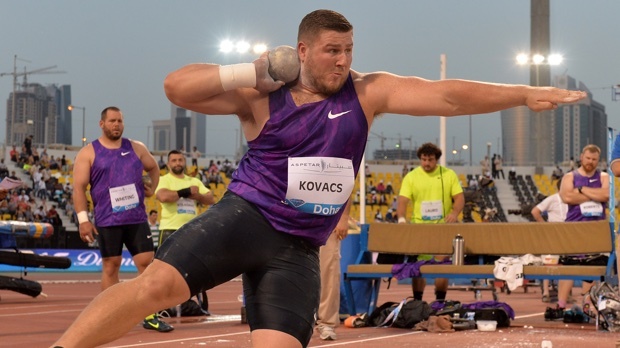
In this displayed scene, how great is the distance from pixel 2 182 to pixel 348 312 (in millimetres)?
4533

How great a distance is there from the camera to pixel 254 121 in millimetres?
4145

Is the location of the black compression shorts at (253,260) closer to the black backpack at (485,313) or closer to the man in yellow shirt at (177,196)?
the black backpack at (485,313)

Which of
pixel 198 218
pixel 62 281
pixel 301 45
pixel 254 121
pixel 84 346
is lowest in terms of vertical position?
pixel 62 281

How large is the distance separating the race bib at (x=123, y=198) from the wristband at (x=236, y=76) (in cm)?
560

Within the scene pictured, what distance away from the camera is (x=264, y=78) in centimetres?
404

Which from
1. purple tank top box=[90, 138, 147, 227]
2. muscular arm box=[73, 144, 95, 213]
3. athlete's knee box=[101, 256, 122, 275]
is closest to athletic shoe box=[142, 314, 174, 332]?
athlete's knee box=[101, 256, 122, 275]

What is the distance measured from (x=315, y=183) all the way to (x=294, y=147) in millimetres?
175

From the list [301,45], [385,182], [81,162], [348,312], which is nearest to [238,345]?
[81,162]

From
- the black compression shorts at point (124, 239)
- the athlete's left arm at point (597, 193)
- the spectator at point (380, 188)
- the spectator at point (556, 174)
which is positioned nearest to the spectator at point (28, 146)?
the spectator at point (380, 188)

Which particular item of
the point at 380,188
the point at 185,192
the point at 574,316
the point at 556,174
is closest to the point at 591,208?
the point at 574,316

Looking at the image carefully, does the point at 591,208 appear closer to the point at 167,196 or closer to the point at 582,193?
the point at 582,193

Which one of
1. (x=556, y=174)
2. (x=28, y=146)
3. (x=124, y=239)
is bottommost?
(x=124, y=239)

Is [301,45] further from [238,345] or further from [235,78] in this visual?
[238,345]

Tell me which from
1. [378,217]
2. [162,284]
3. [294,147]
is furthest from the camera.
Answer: [378,217]
